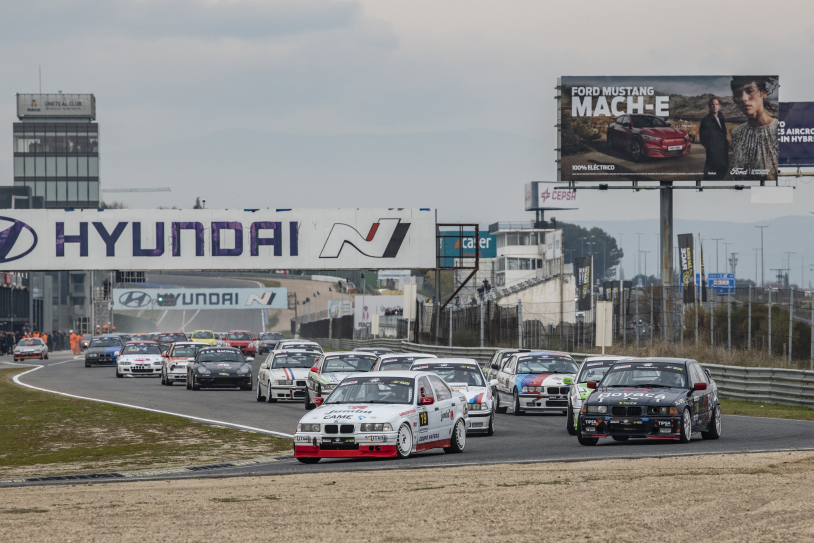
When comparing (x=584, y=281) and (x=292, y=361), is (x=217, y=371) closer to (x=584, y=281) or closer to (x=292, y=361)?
(x=292, y=361)

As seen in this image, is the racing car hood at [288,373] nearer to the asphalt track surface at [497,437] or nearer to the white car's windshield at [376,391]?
the asphalt track surface at [497,437]

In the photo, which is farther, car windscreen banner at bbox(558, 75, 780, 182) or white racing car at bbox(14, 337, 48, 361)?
white racing car at bbox(14, 337, 48, 361)

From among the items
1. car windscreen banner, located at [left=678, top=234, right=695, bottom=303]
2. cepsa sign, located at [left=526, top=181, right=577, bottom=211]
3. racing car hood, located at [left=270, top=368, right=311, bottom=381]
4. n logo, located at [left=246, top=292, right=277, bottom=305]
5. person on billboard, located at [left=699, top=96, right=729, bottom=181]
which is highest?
cepsa sign, located at [left=526, top=181, right=577, bottom=211]

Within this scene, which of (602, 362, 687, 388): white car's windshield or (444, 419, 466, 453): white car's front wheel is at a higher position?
(602, 362, 687, 388): white car's windshield

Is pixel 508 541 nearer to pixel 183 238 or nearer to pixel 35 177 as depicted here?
pixel 183 238

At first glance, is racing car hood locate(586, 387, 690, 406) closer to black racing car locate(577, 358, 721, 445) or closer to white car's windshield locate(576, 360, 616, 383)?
black racing car locate(577, 358, 721, 445)

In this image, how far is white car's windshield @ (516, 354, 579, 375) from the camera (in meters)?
24.5

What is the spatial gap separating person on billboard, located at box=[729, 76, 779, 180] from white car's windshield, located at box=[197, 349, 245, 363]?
20903mm

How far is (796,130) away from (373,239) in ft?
58.1

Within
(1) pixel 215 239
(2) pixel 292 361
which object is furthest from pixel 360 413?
(1) pixel 215 239

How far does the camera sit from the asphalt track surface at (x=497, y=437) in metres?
15.2

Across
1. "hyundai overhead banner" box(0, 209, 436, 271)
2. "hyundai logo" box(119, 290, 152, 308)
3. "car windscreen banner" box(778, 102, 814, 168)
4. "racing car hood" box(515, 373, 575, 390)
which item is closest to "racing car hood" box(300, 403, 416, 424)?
"racing car hood" box(515, 373, 575, 390)

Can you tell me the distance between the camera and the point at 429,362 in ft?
70.6

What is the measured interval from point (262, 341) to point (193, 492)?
52969 millimetres
